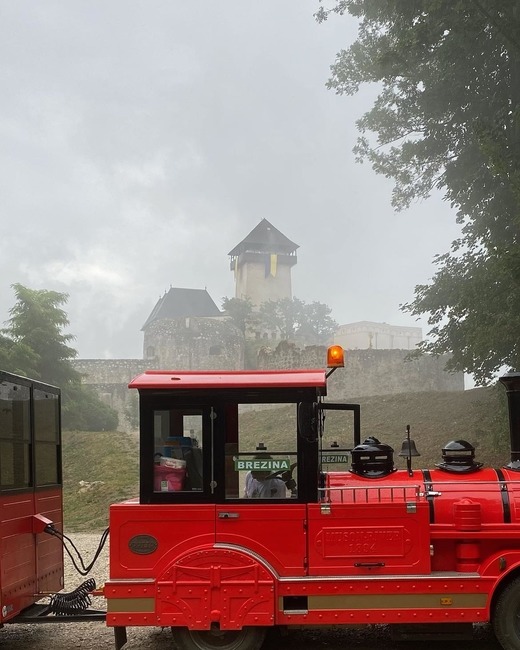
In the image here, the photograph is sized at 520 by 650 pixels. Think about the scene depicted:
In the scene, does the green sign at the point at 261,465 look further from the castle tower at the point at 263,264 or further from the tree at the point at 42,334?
the castle tower at the point at 263,264

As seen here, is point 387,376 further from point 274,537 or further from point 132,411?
point 274,537

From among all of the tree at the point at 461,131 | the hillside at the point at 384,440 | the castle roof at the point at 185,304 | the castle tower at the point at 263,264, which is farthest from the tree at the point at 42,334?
the castle tower at the point at 263,264

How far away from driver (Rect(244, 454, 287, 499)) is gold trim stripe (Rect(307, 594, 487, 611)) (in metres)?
0.84

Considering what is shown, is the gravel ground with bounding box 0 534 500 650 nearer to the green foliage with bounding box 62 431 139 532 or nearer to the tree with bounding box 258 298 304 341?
the green foliage with bounding box 62 431 139 532

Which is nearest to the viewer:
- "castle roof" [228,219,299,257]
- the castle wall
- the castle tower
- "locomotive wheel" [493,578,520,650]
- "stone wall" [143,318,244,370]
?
"locomotive wheel" [493,578,520,650]

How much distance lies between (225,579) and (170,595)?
45cm

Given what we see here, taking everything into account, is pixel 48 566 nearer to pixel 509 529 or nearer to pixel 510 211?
pixel 509 529

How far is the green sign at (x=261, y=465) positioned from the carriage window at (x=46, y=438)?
7.83 ft

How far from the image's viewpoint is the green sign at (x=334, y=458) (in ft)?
21.1

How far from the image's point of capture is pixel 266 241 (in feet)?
255

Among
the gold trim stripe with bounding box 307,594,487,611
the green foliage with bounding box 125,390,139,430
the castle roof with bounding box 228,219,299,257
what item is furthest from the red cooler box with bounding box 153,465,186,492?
the castle roof with bounding box 228,219,299,257

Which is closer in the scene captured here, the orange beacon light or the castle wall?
the orange beacon light

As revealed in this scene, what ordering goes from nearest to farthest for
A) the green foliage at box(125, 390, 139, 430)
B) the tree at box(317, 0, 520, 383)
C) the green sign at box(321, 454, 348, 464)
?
the green sign at box(321, 454, 348, 464) → the tree at box(317, 0, 520, 383) → the green foliage at box(125, 390, 139, 430)

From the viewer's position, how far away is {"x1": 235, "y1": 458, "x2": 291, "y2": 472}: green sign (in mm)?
5902
